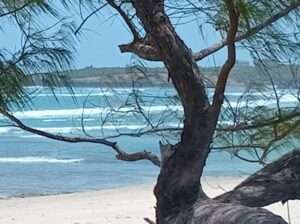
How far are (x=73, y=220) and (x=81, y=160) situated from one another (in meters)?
6.53

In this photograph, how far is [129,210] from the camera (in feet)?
28.3

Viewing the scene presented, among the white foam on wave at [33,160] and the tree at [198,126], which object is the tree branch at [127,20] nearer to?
the tree at [198,126]

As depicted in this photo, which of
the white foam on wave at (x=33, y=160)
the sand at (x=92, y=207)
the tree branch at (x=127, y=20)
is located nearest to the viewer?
the tree branch at (x=127, y=20)

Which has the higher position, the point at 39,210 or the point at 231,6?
the point at 231,6

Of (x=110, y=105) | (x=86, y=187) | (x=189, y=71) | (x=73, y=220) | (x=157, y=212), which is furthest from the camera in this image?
(x=86, y=187)

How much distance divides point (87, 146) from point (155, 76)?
15057 mm

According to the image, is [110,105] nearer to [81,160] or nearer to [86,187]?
[86,187]

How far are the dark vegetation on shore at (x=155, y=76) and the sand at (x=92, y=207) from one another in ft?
15.6

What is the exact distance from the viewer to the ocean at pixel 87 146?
2172mm

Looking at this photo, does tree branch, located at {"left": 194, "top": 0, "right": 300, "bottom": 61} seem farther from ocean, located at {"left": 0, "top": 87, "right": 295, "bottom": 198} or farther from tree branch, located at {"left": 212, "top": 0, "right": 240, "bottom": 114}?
ocean, located at {"left": 0, "top": 87, "right": 295, "bottom": 198}

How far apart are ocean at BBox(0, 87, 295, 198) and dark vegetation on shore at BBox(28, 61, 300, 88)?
0.09 ft

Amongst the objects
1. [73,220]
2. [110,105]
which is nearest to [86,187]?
[73,220]

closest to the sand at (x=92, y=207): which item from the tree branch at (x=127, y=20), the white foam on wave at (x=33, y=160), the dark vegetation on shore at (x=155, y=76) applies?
the white foam on wave at (x=33, y=160)

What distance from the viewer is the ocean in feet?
7.13
